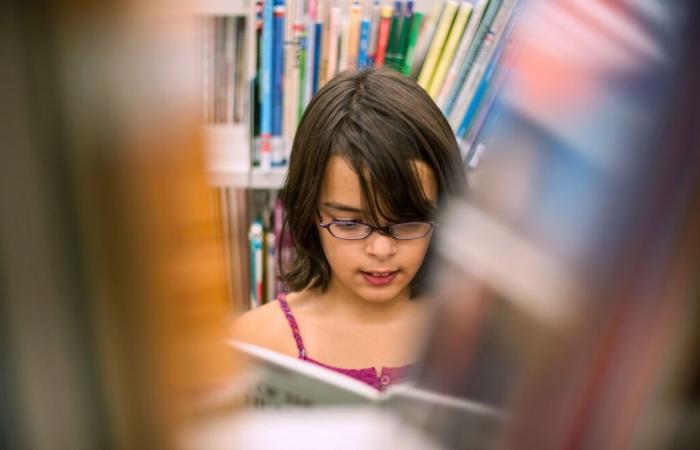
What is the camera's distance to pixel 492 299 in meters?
0.16

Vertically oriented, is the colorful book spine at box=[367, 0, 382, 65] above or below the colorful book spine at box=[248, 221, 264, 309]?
above

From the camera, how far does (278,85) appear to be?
49.4 inches

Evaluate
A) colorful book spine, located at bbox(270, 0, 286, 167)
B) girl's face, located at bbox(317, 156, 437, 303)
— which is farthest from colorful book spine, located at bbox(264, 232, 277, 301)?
girl's face, located at bbox(317, 156, 437, 303)

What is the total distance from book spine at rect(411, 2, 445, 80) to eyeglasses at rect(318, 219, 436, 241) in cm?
65

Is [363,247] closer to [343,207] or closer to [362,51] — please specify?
[343,207]

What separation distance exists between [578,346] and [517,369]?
0.05ft

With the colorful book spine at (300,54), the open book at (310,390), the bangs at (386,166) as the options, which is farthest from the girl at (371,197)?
the colorful book spine at (300,54)

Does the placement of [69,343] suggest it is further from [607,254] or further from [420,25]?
[420,25]

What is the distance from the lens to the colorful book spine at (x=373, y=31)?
125 cm

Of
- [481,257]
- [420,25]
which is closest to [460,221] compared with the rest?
[481,257]

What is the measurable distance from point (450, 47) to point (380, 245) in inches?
26.3

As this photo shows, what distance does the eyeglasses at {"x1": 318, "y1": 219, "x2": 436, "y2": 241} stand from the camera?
2.18ft

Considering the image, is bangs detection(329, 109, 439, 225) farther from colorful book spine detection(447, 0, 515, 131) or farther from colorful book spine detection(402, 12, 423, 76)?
colorful book spine detection(402, 12, 423, 76)

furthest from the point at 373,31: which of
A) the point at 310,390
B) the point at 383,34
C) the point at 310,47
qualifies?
the point at 310,390
